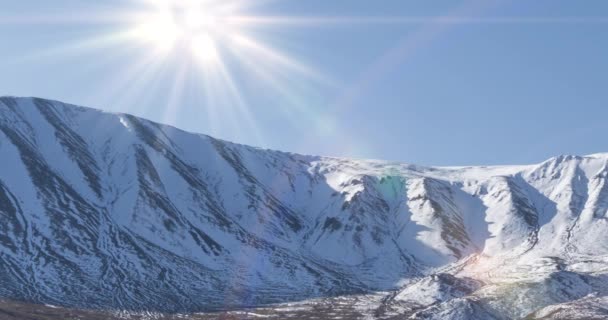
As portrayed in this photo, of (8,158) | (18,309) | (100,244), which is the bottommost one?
(18,309)

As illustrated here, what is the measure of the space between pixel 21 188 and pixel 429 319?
352ft

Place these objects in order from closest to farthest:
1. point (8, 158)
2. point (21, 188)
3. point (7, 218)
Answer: point (7, 218)
point (21, 188)
point (8, 158)

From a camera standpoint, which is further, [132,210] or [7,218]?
[132,210]

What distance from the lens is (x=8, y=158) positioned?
197 meters

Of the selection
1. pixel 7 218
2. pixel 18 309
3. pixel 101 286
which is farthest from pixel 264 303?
pixel 7 218

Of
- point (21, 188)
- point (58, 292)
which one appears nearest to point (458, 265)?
point (58, 292)

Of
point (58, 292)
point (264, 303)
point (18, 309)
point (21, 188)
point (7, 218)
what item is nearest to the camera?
point (18, 309)

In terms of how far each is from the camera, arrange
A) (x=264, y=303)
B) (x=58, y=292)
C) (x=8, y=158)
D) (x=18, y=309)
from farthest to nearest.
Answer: (x=8, y=158)
(x=264, y=303)
(x=58, y=292)
(x=18, y=309)

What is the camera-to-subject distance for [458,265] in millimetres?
186375

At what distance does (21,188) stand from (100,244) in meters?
28.7

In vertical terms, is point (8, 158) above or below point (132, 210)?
above

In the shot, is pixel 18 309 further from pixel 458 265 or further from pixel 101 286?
pixel 458 265

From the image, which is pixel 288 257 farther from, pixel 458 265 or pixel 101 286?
pixel 101 286

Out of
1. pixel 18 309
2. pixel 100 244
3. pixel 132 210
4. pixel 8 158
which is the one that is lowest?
pixel 18 309
